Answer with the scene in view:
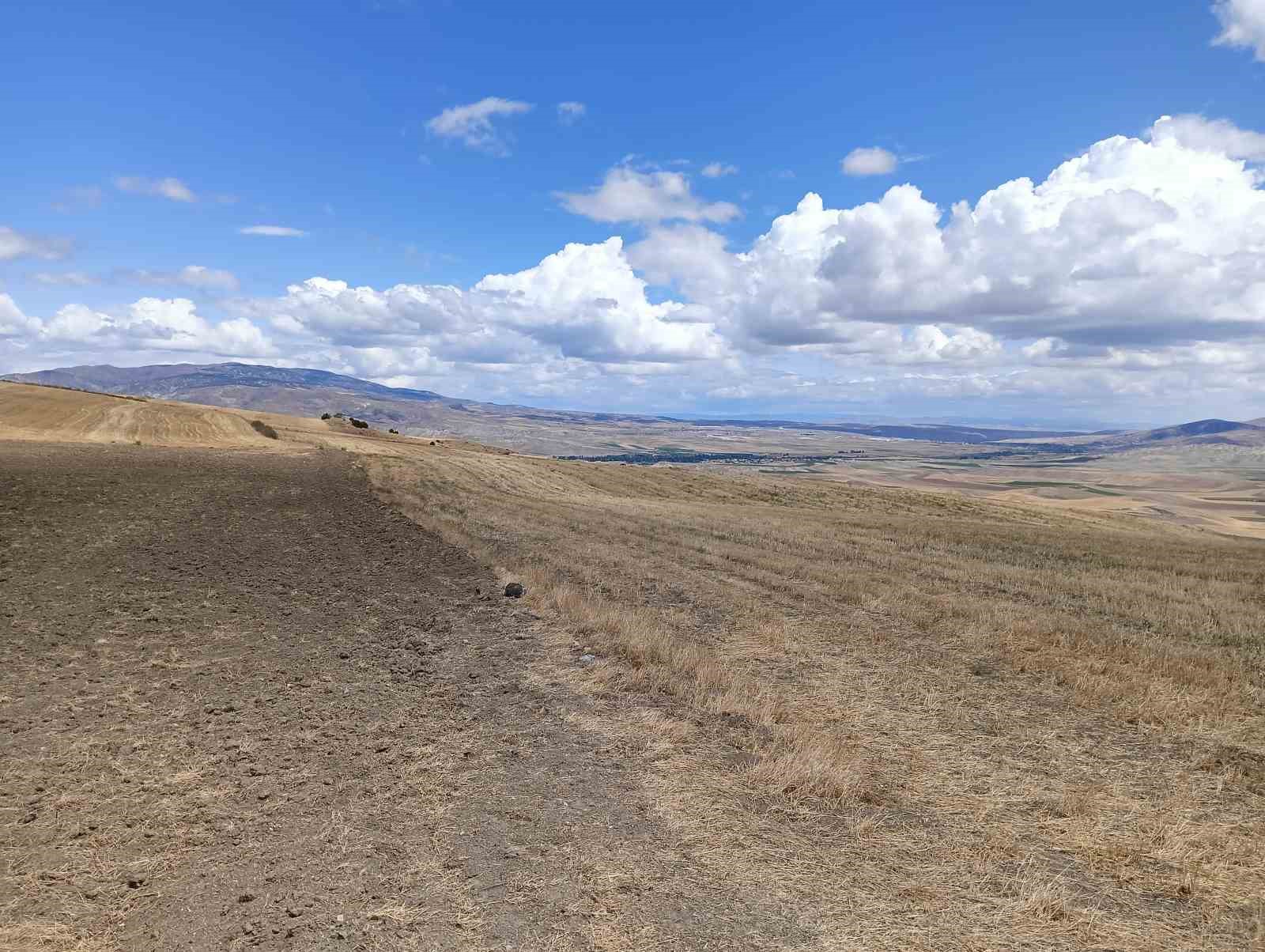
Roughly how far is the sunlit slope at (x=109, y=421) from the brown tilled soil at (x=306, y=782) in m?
49.0

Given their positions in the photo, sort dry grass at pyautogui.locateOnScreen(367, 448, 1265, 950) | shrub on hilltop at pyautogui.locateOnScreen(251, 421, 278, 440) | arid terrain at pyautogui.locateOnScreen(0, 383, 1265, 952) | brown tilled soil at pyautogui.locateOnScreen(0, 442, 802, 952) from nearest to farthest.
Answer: brown tilled soil at pyautogui.locateOnScreen(0, 442, 802, 952)
arid terrain at pyautogui.locateOnScreen(0, 383, 1265, 952)
dry grass at pyautogui.locateOnScreen(367, 448, 1265, 950)
shrub on hilltop at pyautogui.locateOnScreen(251, 421, 278, 440)

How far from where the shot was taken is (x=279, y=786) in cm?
723

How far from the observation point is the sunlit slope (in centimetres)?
5644

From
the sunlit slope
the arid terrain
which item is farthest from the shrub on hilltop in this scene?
the arid terrain

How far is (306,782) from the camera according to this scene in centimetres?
736

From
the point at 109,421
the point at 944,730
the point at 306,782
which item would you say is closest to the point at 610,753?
the point at 306,782

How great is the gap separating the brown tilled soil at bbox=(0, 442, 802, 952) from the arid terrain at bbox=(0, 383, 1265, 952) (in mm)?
42

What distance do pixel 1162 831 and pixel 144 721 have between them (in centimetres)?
1202

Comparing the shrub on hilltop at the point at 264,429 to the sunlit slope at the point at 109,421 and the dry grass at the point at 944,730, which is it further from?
the dry grass at the point at 944,730

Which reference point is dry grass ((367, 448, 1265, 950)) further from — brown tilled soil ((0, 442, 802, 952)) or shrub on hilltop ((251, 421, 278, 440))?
shrub on hilltop ((251, 421, 278, 440))

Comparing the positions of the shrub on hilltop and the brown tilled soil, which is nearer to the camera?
the brown tilled soil

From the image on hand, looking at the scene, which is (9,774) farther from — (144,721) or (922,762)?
(922,762)

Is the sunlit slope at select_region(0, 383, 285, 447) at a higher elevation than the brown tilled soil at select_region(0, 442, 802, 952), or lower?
higher

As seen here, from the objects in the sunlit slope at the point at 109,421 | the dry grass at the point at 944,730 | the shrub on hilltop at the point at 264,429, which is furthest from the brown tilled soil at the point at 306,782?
the shrub on hilltop at the point at 264,429
